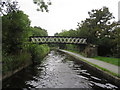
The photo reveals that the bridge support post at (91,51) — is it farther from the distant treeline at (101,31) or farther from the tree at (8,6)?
the tree at (8,6)

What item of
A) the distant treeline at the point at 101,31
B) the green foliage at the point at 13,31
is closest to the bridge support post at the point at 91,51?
the distant treeline at the point at 101,31

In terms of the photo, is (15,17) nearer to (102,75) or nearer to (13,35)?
(13,35)

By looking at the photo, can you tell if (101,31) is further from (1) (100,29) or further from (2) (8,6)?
(2) (8,6)

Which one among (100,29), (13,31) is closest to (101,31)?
(100,29)

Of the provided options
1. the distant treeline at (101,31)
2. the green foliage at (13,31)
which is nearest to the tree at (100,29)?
the distant treeline at (101,31)

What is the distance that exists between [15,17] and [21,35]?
1875mm

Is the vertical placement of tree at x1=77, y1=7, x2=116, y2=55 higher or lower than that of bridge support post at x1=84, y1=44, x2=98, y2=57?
higher

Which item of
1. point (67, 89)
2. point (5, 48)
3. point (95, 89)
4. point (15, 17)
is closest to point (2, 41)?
point (5, 48)

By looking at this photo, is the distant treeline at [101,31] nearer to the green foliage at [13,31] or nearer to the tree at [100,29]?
the tree at [100,29]

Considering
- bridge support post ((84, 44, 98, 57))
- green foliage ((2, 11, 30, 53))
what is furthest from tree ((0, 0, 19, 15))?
bridge support post ((84, 44, 98, 57))

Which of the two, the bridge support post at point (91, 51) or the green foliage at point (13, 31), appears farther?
the bridge support post at point (91, 51)

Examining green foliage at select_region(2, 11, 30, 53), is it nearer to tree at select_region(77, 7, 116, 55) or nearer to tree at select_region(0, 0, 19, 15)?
tree at select_region(0, 0, 19, 15)

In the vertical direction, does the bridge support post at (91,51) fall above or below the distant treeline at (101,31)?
below

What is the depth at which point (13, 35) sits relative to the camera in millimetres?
11289
